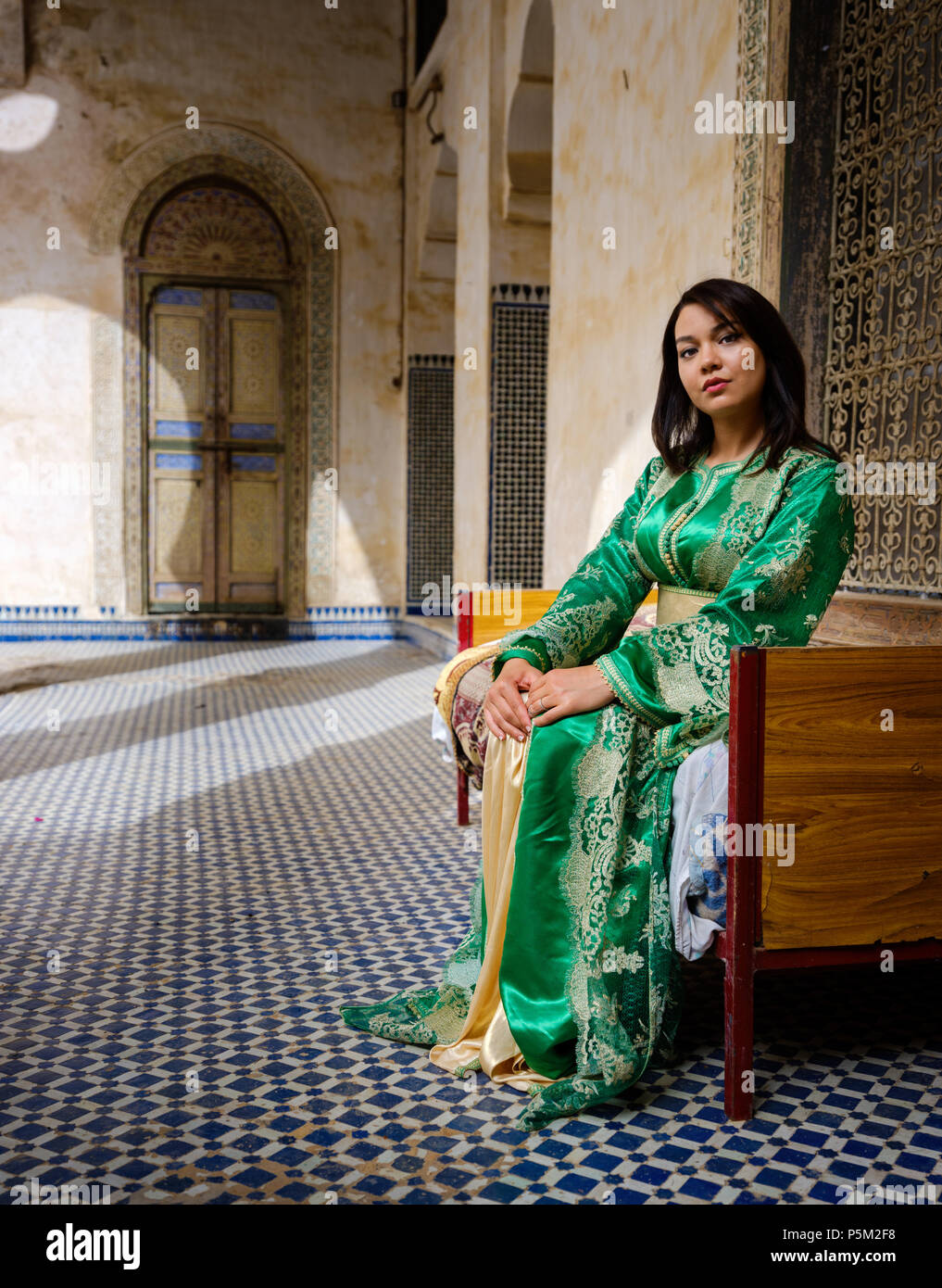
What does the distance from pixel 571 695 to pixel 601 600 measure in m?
0.36

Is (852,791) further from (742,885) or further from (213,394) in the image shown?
(213,394)

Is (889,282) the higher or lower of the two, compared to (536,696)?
higher

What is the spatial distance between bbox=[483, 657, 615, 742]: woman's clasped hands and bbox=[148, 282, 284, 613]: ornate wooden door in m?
6.34

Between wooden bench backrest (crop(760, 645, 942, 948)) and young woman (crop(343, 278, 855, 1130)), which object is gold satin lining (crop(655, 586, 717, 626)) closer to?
young woman (crop(343, 278, 855, 1130))

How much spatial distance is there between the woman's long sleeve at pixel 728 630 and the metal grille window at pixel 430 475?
250 inches

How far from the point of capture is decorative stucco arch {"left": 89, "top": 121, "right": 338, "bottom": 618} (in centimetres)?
747

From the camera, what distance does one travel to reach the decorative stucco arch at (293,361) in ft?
24.5

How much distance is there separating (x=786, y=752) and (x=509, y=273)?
14.7 feet

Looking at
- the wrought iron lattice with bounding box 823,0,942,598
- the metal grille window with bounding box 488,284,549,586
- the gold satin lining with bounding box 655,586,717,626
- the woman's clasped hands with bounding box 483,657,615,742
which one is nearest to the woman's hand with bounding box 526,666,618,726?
the woman's clasped hands with bounding box 483,657,615,742

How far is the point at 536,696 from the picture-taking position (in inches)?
65.4

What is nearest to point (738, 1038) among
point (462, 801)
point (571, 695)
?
point (571, 695)

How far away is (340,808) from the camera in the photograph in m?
3.29

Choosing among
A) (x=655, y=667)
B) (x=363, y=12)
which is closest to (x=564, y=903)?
(x=655, y=667)

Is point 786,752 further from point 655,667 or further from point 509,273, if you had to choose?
point 509,273
